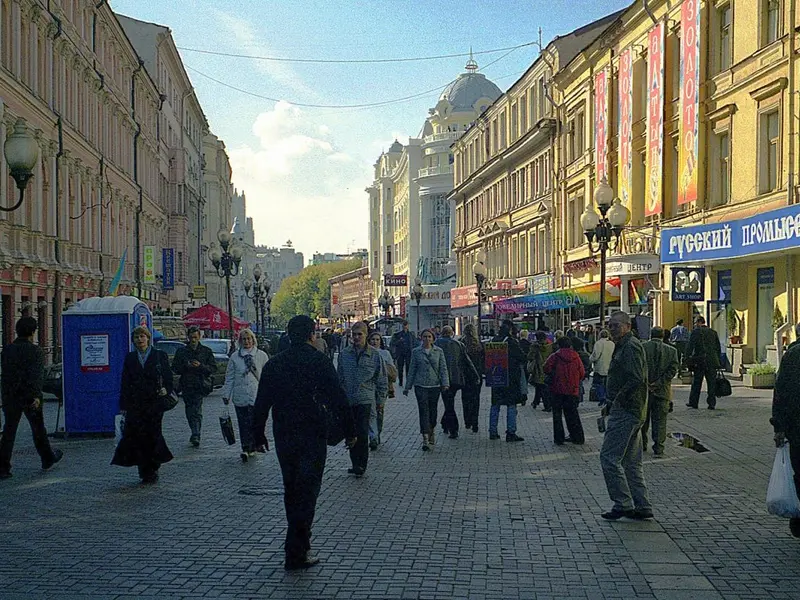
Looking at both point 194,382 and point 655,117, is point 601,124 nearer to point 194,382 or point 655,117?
point 655,117

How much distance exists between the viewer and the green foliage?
164625mm

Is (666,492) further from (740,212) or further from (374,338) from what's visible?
(740,212)

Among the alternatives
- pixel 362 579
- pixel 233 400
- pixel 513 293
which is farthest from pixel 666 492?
pixel 513 293

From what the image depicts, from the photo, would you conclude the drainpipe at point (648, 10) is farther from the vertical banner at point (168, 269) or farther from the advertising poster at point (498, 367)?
the vertical banner at point (168, 269)

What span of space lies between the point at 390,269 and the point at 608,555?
105 metres

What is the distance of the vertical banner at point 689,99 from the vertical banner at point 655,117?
4.96 ft

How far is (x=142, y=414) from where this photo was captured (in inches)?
448

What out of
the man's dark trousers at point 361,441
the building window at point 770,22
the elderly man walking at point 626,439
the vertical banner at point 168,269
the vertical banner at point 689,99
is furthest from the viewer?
the vertical banner at point 168,269

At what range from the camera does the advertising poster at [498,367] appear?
1591cm

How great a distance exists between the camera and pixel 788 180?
24.3 m

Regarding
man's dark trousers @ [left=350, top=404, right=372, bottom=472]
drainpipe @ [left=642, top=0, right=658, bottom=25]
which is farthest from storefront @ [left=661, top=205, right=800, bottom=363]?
man's dark trousers @ [left=350, top=404, right=372, bottom=472]

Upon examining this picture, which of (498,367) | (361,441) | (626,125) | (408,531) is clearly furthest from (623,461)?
(626,125)

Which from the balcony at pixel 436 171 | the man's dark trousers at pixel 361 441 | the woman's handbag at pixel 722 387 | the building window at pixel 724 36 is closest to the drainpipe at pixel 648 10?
the building window at pixel 724 36

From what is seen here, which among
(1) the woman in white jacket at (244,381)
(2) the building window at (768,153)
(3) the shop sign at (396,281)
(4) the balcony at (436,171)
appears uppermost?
(4) the balcony at (436,171)
